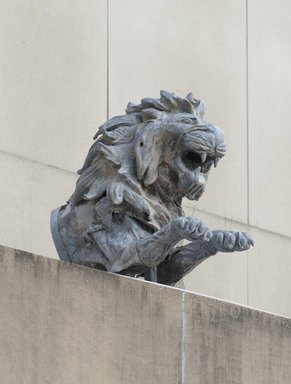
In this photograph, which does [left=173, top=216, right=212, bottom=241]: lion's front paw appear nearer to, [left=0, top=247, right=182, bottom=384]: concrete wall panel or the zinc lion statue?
the zinc lion statue

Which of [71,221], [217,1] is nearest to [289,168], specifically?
[217,1]

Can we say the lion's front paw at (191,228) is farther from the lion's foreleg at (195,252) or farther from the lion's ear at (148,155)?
the lion's ear at (148,155)

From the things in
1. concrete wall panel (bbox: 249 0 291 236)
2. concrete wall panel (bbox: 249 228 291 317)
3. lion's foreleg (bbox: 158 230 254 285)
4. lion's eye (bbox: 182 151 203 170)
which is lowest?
concrete wall panel (bbox: 249 228 291 317)

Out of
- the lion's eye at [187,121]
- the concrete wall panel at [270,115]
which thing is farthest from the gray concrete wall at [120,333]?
the concrete wall panel at [270,115]

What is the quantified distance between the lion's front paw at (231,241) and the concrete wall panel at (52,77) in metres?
3.06

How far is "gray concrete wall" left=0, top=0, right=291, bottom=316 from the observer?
10.4 meters

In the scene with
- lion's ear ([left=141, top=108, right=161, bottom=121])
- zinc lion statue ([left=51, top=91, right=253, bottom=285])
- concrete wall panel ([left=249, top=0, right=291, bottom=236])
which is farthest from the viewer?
concrete wall panel ([left=249, top=0, right=291, bottom=236])

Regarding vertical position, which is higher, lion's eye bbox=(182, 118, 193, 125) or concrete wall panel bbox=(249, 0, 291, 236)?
lion's eye bbox=(182, 118, 193, 125)

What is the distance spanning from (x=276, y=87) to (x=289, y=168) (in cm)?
72

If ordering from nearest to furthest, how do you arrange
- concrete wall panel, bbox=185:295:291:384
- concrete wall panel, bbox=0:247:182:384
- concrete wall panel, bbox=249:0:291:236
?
concrete wall panel, bbox=0:247:182:384 → concrete wall panel, bbox=185:295:291:384 → concrete wall panel, bbox=249:0:291:236

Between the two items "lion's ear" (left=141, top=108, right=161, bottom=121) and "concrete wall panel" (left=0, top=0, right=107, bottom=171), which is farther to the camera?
"concrete wall panel" (left=0, top=0, right=107, bottom=171)

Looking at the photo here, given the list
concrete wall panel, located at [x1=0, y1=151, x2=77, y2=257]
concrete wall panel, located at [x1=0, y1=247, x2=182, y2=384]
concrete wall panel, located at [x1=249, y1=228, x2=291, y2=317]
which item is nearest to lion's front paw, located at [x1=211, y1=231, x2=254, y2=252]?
concrete wall panel, located at [x1=0, y1=247, x2=182, y2=384]

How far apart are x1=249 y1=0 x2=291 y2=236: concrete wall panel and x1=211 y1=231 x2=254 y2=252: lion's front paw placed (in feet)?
16.0

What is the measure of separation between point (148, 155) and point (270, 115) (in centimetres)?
516
